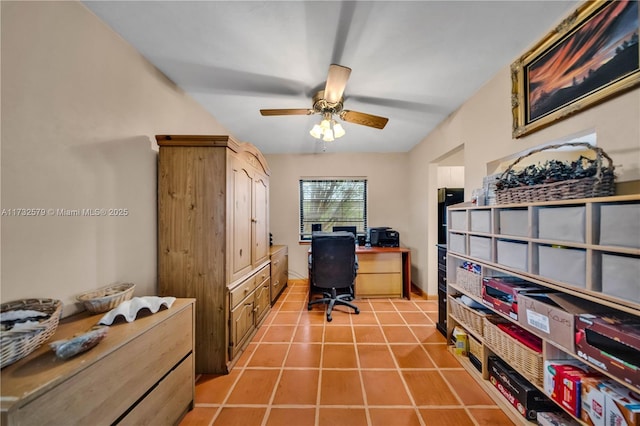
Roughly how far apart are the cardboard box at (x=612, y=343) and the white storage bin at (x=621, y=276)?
133mm

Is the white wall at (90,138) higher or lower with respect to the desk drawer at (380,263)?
higher

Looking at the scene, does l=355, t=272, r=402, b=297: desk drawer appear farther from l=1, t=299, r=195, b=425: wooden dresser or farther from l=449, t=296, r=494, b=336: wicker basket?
l=1, t=299, r=195, b=425: wooden dresser

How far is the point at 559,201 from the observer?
1.06 meters

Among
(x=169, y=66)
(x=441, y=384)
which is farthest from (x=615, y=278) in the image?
(x=169, y=66)

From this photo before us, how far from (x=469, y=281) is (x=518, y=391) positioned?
689 mm

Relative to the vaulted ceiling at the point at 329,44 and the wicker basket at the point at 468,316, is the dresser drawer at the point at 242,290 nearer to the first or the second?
the vaulted ceiling at the point at 329,44

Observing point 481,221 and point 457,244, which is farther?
point 457,244

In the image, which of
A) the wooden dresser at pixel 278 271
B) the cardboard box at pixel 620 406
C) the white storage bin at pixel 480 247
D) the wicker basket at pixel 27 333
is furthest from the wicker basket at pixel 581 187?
the wooden dresser at pixel 278 271

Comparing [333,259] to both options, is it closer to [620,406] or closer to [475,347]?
[475,347]

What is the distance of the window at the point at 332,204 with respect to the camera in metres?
4.19

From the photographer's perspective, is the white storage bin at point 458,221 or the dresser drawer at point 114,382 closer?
the dresser drawer at point 114,382

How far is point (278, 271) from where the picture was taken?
332 centimetres

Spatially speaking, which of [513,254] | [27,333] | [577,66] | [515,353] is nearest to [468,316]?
[515,353]

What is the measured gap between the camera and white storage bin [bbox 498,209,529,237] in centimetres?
129
